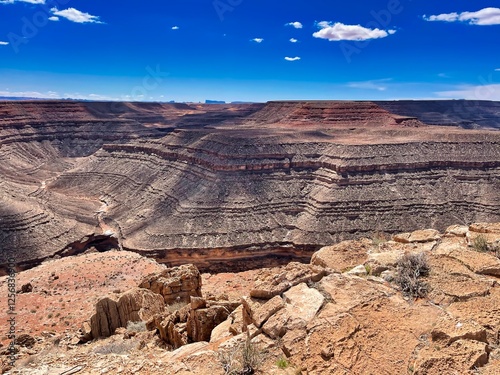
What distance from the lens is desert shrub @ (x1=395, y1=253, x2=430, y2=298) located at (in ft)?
26.9

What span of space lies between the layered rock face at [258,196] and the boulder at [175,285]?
65.3ft

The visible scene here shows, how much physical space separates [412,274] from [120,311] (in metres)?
11.6

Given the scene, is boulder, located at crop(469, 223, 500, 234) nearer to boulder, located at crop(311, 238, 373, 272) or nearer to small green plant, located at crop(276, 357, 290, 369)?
boulder, located at crop(311, 238, 373, 272)

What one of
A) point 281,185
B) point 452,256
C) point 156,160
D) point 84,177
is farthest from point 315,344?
point 84,177

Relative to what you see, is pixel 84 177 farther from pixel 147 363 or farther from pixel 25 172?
pixel 147 363

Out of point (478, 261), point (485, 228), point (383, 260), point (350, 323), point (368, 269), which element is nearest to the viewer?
point (350, 323)

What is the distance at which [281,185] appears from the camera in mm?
48844

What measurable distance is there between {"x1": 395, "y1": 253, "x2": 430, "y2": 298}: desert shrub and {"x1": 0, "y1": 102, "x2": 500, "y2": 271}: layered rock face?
1220 inches

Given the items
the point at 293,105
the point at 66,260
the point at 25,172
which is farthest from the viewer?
the point at 293,105

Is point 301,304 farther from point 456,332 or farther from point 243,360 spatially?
point 456,332

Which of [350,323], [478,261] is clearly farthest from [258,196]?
[350,323]

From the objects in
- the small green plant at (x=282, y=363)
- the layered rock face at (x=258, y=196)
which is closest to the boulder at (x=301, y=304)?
the small green plant at (x=282, y=363)

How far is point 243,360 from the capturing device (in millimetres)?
6801

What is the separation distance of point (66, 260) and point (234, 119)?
283 ft
